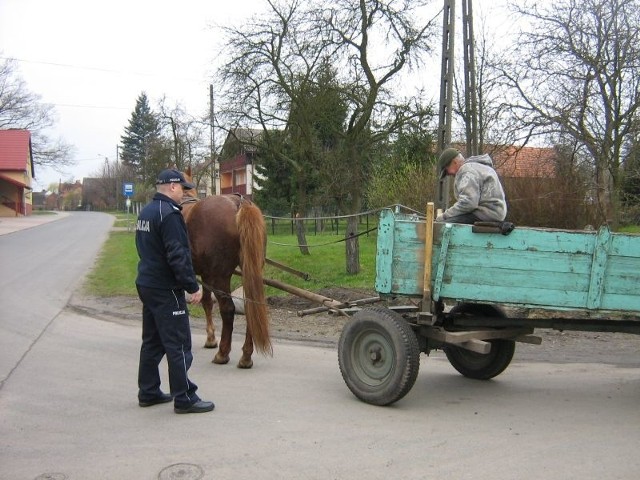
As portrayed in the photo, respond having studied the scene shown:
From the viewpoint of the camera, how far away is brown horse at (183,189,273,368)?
5902 mm

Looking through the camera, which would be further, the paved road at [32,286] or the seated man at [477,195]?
the paved road at [32,286]

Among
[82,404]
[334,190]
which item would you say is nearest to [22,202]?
[334,190]

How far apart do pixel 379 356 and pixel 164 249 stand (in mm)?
1996

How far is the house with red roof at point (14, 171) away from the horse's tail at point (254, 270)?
48679 mm

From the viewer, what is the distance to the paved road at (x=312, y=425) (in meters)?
3.57

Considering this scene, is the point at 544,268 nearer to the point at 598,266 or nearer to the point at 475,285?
the point at 598,266

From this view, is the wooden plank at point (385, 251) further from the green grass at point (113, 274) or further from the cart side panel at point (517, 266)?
the green grass at point (113, 274)

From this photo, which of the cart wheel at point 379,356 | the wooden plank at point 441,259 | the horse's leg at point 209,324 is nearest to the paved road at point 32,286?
the horse's leg at point 209,324

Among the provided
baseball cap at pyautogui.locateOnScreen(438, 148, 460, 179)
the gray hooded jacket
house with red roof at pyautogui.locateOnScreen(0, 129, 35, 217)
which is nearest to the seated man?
the gray hooded jacket

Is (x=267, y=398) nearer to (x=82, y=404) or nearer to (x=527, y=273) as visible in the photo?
(x=82, y=404)

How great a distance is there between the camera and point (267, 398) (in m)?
4.97

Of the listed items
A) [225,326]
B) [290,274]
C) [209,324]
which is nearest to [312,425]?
[225,326]

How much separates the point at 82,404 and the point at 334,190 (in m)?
10.7

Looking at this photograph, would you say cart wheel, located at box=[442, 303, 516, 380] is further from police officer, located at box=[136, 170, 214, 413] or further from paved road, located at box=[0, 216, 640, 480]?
police officer, located at box=[136, 170, 214, 413]
